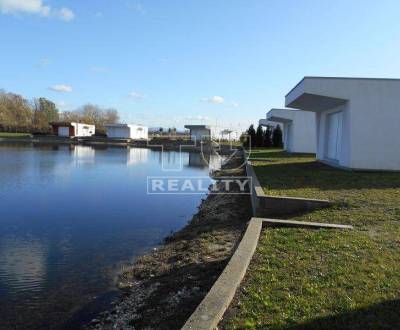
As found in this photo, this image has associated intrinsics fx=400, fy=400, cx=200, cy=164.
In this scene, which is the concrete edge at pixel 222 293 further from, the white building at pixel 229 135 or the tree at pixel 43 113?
the tree at pixel 43 113

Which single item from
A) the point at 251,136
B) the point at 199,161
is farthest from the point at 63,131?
the point at 199,161

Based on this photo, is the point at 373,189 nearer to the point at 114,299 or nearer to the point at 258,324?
the point at 114,299

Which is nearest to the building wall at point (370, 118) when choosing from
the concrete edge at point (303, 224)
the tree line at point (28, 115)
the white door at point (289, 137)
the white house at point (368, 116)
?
the white house at point (368, 116)

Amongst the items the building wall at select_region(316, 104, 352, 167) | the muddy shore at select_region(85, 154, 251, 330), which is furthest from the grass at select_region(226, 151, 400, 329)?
the building wall at select_region(316, 104, 352, 167)

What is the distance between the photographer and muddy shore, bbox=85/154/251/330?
4.77m

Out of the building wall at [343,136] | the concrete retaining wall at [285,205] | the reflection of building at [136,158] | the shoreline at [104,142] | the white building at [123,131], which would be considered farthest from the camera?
the white building at [123,131]

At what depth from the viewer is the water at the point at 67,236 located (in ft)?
20.1

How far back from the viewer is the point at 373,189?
1075cm

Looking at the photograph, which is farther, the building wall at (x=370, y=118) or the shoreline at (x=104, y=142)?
the shoreline at (x=104, y=142)

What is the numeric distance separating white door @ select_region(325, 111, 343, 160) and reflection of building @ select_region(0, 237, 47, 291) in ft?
44.3

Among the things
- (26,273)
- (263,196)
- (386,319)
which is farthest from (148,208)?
(386,319)

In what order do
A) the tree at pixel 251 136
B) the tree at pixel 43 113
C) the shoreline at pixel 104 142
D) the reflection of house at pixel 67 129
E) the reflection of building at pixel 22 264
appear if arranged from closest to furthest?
the reflection of building at pixel 22 264 → the tree at pixel 251 136 → the shoreline at pixel 104 142 → the reflection of house at pixel 67 129 → the tree at pixel 43 113

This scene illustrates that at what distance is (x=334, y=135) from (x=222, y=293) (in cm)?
1629

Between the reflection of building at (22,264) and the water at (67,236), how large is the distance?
15 mm
